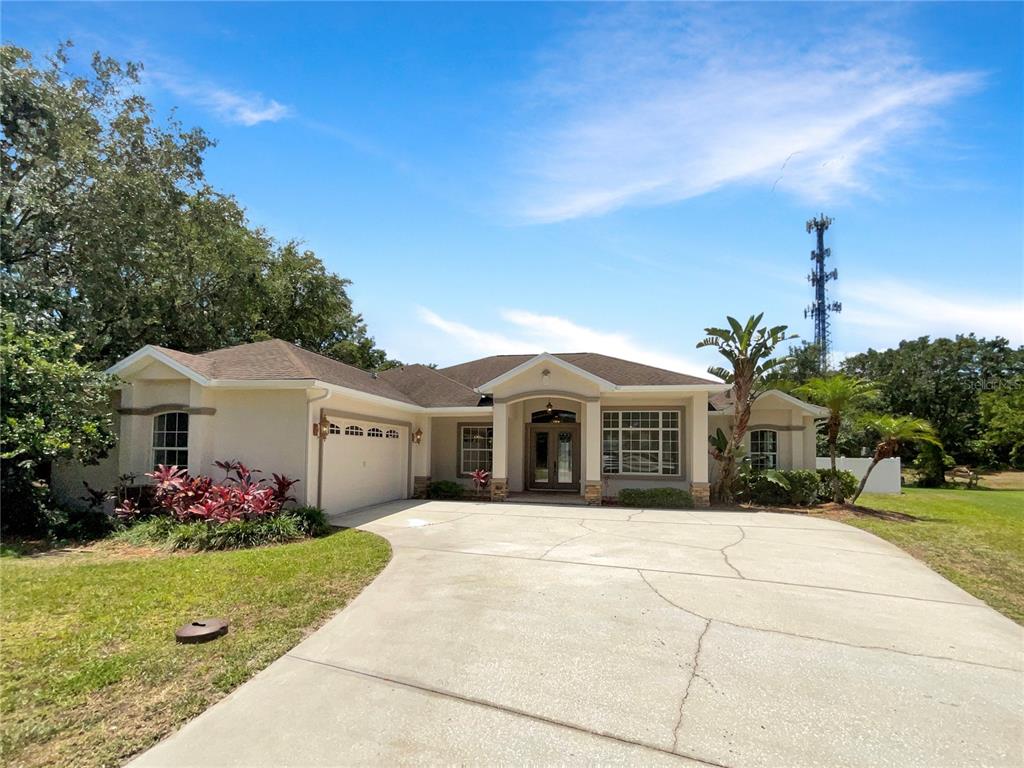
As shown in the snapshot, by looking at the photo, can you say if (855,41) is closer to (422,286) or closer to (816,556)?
(816,556)

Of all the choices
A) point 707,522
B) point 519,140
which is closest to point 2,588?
point 519,140

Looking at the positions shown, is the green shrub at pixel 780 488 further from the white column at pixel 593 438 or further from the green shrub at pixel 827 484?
the white column at pixel 593 438

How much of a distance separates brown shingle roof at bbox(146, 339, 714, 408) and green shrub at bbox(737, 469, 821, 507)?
3.27 metres

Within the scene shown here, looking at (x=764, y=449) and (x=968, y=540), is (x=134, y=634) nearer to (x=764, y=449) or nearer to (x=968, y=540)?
(x=968, y=540)

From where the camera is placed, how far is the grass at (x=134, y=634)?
3471mm

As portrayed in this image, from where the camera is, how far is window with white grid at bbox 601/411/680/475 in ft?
53.2

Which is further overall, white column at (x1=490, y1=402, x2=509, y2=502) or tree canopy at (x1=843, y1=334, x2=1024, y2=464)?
tree canopy at (x1=843, y1=334, x2=1024, y2=464)

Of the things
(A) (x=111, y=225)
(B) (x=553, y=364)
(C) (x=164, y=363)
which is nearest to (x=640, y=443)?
(B) (x=553, y=364)

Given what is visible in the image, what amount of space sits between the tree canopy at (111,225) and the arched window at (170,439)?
121 inches

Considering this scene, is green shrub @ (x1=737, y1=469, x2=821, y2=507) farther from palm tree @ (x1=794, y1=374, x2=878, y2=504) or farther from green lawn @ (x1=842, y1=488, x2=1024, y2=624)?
green lawn @ (x1=842, y1=488, x2=1024, y2=624)

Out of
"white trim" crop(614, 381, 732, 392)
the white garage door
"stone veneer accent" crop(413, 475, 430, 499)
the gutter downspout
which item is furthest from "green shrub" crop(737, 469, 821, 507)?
the gutter downspout

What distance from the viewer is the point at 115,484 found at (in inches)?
491

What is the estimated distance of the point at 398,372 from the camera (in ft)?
67.8

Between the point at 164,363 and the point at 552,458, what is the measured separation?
11117 mm
